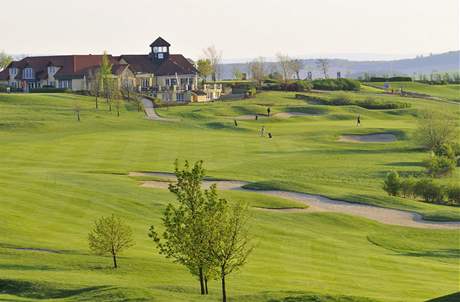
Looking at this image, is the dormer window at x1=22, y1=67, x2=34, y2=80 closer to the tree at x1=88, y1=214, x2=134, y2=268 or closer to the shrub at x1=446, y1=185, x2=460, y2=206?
the shrub at x1=446, y1=185, x2=460, y2=206

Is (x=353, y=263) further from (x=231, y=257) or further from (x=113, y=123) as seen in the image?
(x=113, y=123)

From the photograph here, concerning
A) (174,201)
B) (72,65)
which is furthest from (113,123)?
(174,201)

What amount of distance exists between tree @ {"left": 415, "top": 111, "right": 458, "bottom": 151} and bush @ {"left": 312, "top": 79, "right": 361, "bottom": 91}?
248 ft

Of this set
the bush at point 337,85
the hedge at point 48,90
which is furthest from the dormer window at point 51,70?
the bush at point 337,85

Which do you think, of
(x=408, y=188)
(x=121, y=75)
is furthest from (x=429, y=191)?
(x=121, y=75)

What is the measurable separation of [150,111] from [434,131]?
161 feet

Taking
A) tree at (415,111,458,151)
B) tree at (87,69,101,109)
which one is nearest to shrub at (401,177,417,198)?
tree at (415,111,458,151)

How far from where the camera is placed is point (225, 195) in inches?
2372

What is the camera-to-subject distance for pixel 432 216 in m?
58.2

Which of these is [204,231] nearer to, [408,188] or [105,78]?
[408,188]

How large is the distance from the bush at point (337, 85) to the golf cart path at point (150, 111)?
42785mm

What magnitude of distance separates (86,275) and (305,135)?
76.4 meters

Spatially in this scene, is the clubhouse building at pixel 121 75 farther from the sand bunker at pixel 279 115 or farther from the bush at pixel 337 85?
the sand bunker at pixel 279 115

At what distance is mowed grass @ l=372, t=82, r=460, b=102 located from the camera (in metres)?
174
